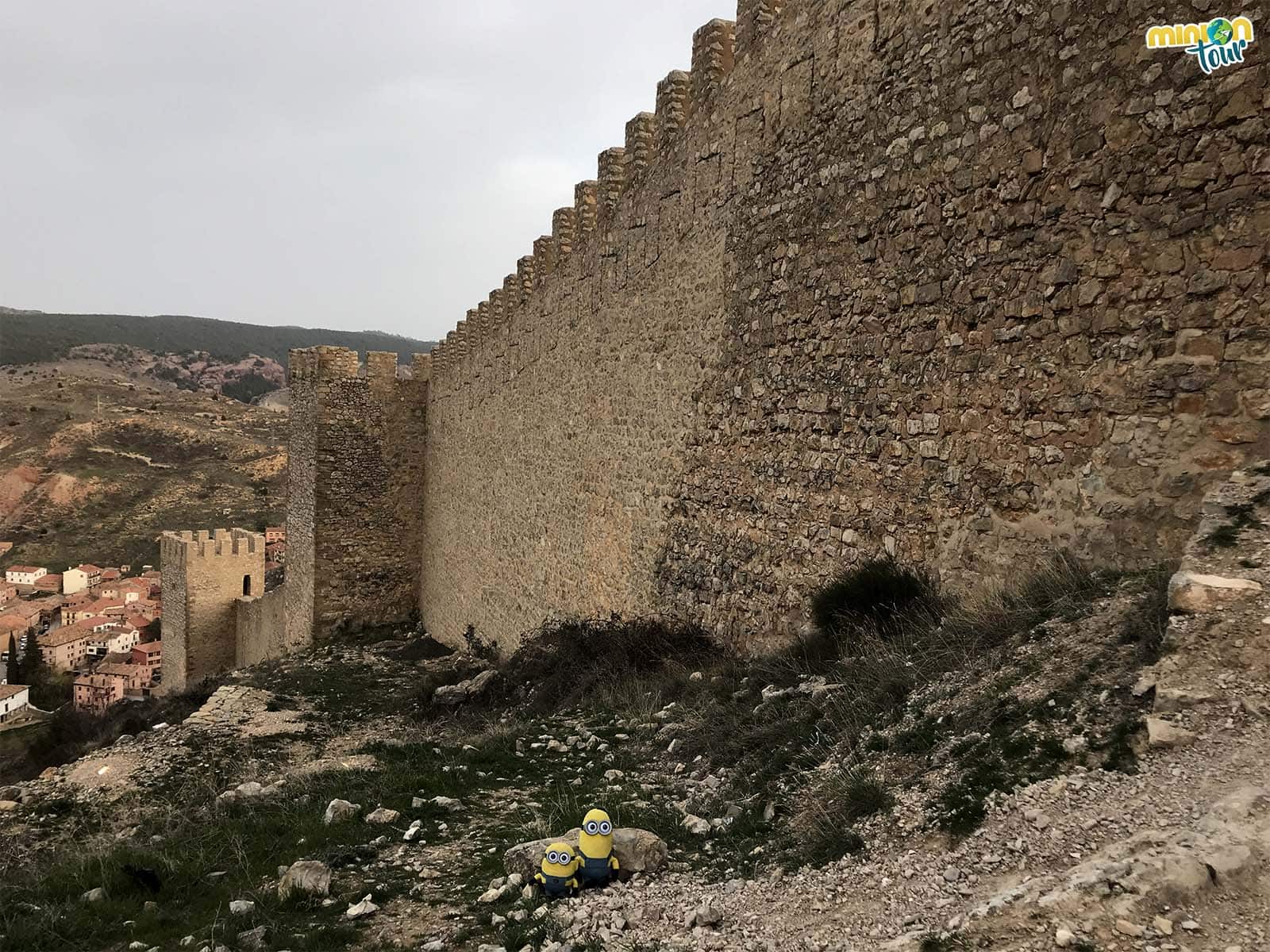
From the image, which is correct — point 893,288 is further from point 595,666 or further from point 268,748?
point 268,748

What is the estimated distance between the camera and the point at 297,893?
378 centimetres

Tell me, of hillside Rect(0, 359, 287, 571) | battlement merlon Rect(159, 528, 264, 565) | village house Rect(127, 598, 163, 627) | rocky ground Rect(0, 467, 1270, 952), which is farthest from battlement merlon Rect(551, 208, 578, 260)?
hillside Rect(0, 359, 287, 571)

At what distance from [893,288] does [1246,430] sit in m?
2.26

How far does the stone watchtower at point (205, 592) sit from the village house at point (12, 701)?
1311 cm

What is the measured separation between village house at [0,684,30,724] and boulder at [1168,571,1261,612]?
36.7 m

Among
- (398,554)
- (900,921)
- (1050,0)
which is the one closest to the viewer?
(900,921)

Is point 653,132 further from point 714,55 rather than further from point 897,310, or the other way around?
point 897,310

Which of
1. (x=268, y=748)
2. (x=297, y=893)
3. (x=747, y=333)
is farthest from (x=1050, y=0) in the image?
(x=268, y=748)

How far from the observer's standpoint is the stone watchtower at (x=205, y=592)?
69.1 feet

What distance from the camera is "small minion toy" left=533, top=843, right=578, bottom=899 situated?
10.8 ft

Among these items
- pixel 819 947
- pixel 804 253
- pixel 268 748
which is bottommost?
pixel 268 748

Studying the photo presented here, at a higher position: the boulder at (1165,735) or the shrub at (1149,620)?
the shrub at (1149,620)

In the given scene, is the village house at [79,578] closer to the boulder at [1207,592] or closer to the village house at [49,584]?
the village house at [49,584]

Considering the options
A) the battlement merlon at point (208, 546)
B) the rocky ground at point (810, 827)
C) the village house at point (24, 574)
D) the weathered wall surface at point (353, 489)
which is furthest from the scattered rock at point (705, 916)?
the village house at point (24, 574)
